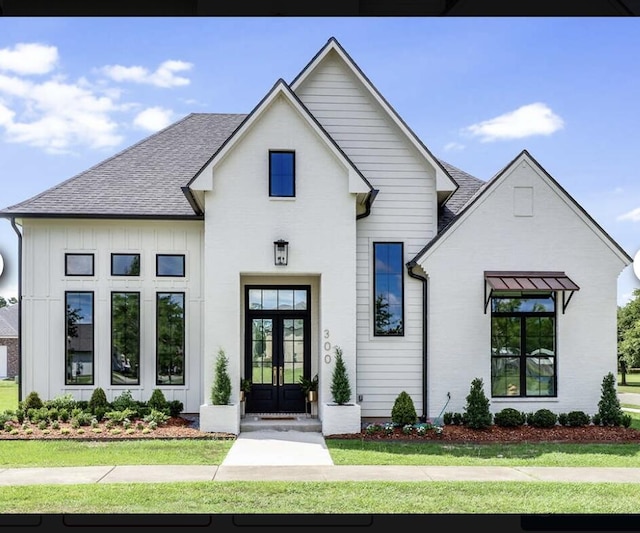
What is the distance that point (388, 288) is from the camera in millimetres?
12875

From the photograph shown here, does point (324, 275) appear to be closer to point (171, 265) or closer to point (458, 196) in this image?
point (171, 265)

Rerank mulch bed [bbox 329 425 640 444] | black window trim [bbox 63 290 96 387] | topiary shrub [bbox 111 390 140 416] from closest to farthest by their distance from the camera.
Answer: mulch bed [bbox 329 425 640 444] → topiary shrub [bbox 111 390 140 416] → black window trim [bbox 63 290 96 387]

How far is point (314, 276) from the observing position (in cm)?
1280

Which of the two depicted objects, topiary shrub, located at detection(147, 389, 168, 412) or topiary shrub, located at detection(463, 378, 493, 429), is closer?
topiary shrub, located at detection(463, 378, 493, 429)

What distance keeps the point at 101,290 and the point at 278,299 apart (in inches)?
158

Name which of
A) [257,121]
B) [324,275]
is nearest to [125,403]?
[324,275]

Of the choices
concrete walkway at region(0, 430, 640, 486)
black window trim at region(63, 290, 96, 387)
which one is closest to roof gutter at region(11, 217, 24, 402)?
black window trim at region(63, 290, 96, 387)

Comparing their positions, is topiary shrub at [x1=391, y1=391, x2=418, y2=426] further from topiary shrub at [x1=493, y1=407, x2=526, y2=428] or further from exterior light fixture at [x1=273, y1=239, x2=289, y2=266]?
exterior light fixture at [x1=273, y1=239, x2=289, y2=266]

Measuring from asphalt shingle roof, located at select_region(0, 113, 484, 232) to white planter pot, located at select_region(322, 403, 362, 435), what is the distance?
15.8ft

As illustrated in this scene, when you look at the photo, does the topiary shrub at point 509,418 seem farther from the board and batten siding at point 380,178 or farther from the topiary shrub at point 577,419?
the board and batten siding at point 380,178

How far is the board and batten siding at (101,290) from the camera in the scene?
12953mm

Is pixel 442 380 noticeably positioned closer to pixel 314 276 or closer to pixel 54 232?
pixel 314 276

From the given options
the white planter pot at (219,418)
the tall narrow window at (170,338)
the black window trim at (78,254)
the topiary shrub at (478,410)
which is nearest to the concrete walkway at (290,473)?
the white planter pot at (219,418)

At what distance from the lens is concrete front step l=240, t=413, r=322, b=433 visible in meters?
11.6
